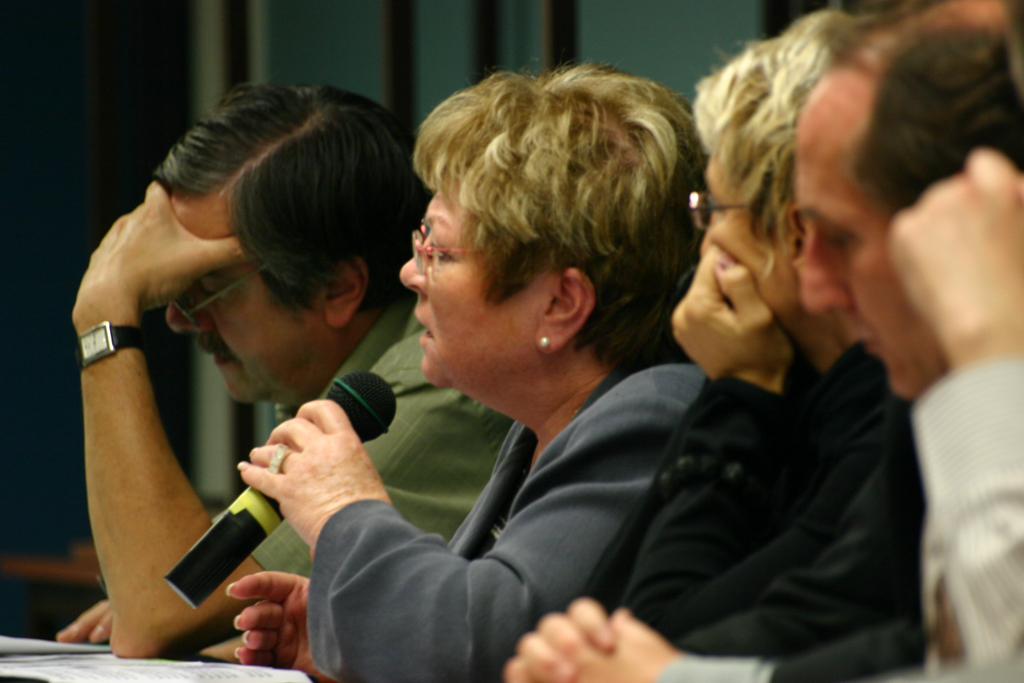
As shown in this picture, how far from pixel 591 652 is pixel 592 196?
71 centimetres

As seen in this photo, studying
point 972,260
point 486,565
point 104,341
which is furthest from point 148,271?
point 972,260

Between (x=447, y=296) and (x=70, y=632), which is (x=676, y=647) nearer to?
(x=447, y=296)

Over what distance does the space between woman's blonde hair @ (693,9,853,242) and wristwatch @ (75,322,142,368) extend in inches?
48.3

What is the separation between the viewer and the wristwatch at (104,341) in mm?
2033

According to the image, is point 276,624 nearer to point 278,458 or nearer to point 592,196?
point 278,458

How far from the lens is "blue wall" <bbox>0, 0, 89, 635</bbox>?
4176 mm

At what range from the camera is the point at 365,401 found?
5.19ft

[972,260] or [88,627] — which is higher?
[972,260]

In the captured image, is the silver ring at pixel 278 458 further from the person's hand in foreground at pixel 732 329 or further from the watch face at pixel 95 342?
the watch face at pixel 95 342

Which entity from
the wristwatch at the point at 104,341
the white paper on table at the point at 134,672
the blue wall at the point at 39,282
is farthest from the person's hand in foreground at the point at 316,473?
the blue wall at the point at 39,282

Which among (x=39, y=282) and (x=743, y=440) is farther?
(x=39, y=282)

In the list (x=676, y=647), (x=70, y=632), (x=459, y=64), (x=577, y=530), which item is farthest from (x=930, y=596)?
(x=459, y=64)

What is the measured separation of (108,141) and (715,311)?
9.24 feet

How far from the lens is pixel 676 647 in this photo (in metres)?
0.96
